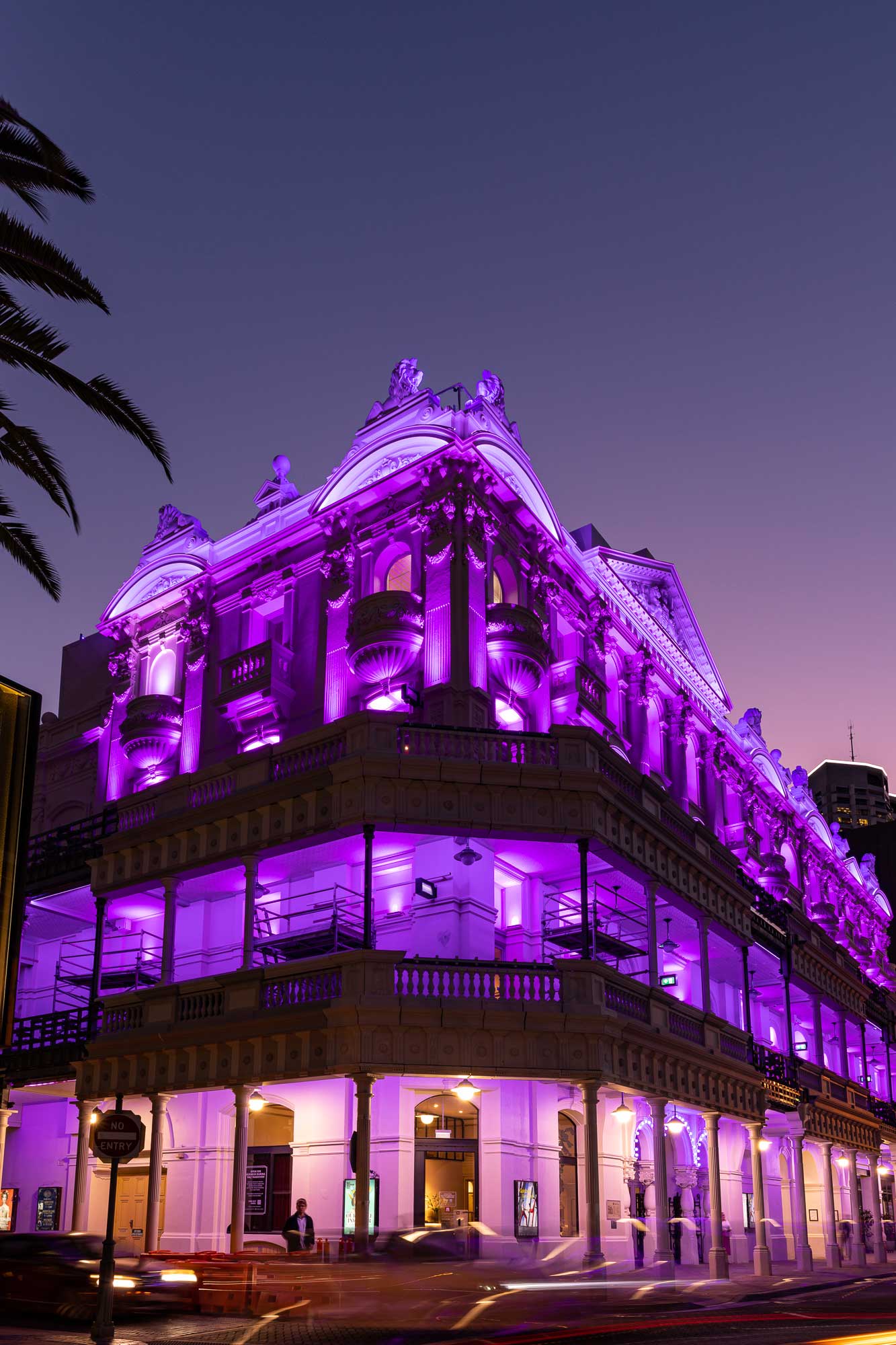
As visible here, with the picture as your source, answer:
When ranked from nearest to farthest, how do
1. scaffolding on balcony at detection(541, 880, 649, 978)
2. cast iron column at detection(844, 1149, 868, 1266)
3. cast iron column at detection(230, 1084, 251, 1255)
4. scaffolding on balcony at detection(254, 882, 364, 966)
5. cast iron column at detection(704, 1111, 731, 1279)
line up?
cast iron column at detection(230, 1084, 251, 1255)
scaffolding on balcony at detection(254, 882, 364, 966)
cast iron column at detection(704, 1111, 731, 1279)
scaffolding on balcony at detection(541, 880, 649, 978)
cast iron column at detection(844, 1149, 868, 1266)

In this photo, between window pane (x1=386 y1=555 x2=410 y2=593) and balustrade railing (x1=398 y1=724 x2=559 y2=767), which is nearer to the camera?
balustrade railing (x1=398 y1=724 x2=559 y2=767)

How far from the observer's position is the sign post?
16.3 m

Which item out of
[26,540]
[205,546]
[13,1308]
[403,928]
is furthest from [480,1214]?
[205,546]

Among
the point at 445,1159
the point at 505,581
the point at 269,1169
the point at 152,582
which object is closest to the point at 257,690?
the point at 505,581

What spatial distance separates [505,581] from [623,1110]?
1401 cm

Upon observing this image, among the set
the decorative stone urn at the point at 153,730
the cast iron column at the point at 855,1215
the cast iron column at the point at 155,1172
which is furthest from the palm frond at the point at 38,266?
the cast iron column at the point at 855,1215

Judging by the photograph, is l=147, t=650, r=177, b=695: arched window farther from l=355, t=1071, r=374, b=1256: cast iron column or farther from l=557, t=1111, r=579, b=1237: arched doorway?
l=355, t=1071, r=374, b=1256: cast iron column

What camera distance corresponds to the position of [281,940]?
2992 cm

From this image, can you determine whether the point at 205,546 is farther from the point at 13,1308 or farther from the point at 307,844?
the point at 13,1308

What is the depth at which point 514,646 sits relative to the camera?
1303 inches

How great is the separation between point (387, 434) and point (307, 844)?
11845mm

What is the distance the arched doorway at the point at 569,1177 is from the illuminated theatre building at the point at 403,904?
110 mm

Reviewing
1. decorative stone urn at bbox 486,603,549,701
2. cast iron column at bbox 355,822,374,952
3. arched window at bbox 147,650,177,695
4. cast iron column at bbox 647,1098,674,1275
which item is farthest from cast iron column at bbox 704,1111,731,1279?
arched window at bbox 147,650,177,695

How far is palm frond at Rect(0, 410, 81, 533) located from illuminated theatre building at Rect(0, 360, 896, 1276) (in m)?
11.3
